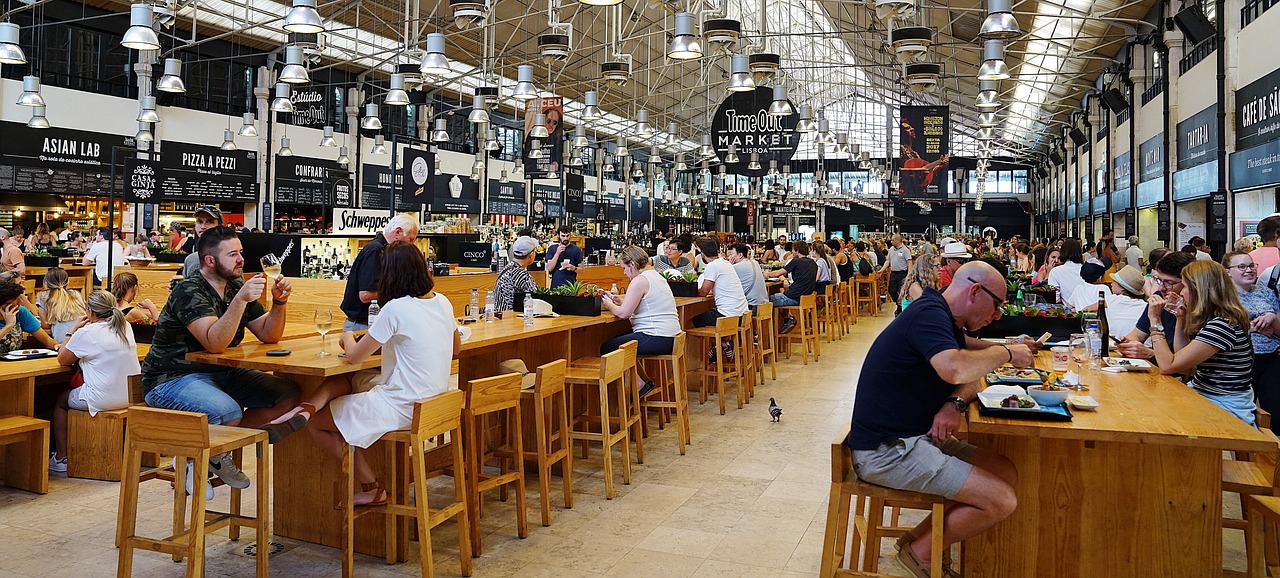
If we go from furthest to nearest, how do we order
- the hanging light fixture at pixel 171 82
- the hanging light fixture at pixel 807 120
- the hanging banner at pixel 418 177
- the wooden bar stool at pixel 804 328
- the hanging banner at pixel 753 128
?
the hanging light fixture at pixel 807 120
the hanging banner at pixel 753 128
the hanging banner at pixel 418 177
the hanging light fixture at pixel 171 82
the wooden bar stool at pixel 804 328

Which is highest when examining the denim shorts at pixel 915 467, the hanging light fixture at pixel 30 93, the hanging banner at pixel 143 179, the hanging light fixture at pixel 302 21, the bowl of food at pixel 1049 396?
the hanging light fixture at pixel 30 93

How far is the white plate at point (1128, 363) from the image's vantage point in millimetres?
4195

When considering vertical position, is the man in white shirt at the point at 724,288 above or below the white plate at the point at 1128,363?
above

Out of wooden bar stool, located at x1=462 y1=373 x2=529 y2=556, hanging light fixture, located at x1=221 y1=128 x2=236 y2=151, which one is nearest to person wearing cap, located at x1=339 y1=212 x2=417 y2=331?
wooden bar stool, located at x1=462 y1=373 x2=529 y2=556

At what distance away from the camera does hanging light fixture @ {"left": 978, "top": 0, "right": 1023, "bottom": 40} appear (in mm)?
7785

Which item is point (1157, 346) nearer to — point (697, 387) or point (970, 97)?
point (697, 387)

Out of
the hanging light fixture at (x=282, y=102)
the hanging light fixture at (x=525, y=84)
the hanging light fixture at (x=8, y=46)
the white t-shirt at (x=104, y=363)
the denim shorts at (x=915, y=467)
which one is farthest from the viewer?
the hanging light fixture at (x=282, y=102)

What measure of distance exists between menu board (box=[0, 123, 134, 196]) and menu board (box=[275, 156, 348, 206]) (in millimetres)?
3282

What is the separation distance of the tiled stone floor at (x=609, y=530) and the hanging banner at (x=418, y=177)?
695 cm

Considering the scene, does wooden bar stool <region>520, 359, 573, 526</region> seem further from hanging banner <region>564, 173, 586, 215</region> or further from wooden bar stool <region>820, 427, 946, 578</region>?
hanging banner <region>564, 173, 586, 215</region>

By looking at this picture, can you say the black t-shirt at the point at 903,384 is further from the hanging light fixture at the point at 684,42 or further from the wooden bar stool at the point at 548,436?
the hanging light fixture at the point at 684,42

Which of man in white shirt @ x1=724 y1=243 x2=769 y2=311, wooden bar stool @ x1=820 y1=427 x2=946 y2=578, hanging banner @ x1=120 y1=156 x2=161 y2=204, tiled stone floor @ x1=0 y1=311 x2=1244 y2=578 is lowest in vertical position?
tiled stone floor @ x1=0 y1=311 x2=1244 y2=578

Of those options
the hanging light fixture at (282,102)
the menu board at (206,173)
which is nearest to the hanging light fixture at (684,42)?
the hanging light fixture at (282,102)

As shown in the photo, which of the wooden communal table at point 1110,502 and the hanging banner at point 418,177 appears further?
the hanging banner at point 418,177
